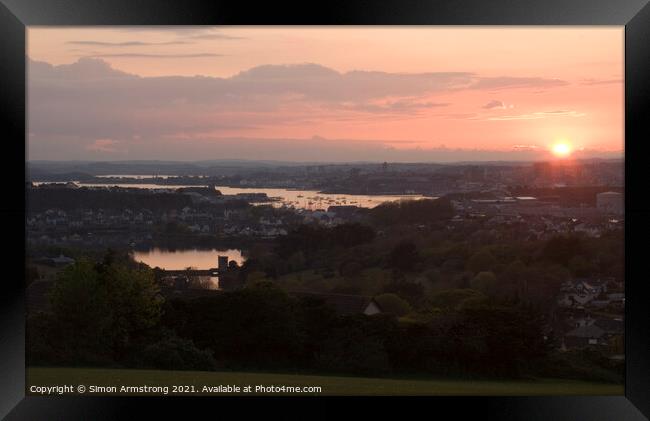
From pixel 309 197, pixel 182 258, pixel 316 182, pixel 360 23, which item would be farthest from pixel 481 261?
pixel 360 23

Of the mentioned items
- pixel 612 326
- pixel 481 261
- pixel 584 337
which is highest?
pixel 481 261

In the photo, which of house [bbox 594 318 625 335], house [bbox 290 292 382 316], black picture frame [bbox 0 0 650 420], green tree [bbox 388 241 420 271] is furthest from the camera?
green tree [bbox 388 241 420 271]

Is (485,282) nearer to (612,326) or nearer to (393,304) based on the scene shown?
(393,304)

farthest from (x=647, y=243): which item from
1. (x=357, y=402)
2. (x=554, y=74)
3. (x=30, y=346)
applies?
(x=30, y=346)

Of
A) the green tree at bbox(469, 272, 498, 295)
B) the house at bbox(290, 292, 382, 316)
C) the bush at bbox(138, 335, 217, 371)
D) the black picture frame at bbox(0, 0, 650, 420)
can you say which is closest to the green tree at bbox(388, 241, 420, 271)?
the house at bbox(290, 292, 382, 316)

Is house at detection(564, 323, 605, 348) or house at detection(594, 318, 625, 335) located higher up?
house at detection(594, 318, 625, 335)

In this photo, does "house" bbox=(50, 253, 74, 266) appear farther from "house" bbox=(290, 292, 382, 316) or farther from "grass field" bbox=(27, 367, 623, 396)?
"house" bbox=(290, 292, 382, 316)

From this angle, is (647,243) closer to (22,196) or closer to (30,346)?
(22,196)
